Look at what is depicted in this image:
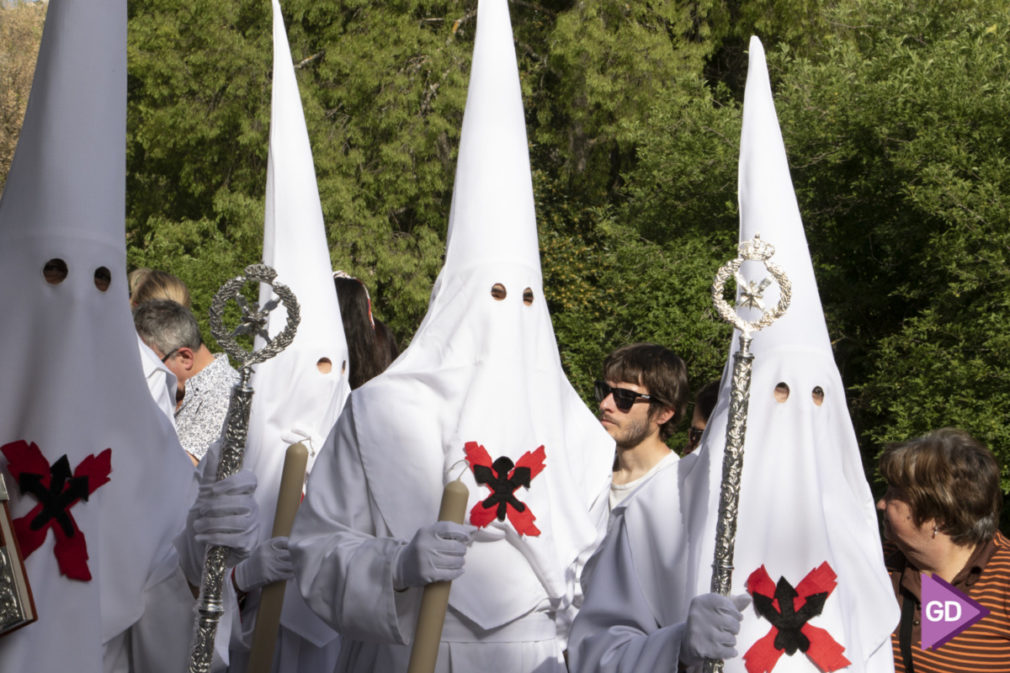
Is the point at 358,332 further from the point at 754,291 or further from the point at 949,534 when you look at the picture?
the point at 754,291

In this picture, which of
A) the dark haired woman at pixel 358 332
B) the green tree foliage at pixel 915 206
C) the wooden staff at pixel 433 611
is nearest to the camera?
the wooden staff at pixel 433 611

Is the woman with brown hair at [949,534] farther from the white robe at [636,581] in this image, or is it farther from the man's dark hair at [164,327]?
the man's dark hair at [164,327]

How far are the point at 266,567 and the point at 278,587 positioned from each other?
255 millimetres

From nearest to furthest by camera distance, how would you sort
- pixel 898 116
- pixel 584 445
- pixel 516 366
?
1. pixel 516 366
2. pixel 584 445
3. pixel 898 116

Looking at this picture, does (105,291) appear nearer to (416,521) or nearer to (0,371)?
(0,371)

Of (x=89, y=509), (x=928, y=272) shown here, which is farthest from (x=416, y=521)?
(x=928, y=272)

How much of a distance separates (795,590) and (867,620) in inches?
13.5

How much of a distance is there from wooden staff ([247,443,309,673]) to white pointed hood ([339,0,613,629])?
1.02 ft

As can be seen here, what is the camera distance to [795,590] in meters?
3.35

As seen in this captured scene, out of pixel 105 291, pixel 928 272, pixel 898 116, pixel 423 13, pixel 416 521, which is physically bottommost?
pixel 416 521

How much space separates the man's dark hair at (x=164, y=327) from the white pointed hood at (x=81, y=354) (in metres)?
2.25

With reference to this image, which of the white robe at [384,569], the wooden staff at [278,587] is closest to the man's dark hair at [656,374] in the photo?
the white robe at [384,569]

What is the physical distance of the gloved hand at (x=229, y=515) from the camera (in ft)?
9.86

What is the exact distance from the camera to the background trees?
34.4ft
